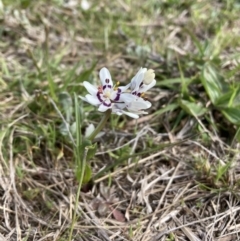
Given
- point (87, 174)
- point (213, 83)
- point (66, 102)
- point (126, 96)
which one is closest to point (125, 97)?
point (126, 96)

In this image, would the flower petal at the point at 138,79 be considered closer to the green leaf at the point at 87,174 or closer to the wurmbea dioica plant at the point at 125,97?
the wurmbea dioica plant at the point at 125,97

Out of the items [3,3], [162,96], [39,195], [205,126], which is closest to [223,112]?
[205,126]

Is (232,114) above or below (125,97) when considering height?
below

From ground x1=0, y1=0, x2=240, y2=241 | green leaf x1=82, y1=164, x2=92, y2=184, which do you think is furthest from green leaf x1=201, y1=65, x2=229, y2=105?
green leaf x1=82, y1=164, x2=92, y2=184

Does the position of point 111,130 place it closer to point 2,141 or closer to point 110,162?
point 110,162

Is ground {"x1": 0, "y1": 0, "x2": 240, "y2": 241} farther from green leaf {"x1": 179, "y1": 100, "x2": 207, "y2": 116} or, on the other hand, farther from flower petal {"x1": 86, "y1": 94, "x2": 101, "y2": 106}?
flower petal {"x1": 86, "y1": 94, "x2": 101, "y2": 106}

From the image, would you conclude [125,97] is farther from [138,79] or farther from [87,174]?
[87,174]

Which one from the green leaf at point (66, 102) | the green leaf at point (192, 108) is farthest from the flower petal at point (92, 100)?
the green leaf at point (192, 108)
